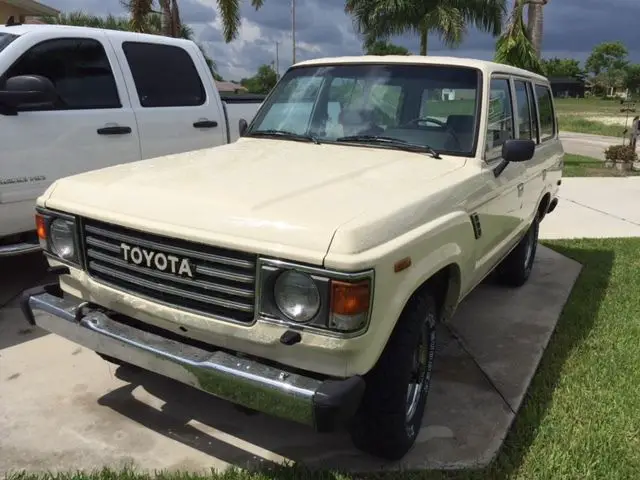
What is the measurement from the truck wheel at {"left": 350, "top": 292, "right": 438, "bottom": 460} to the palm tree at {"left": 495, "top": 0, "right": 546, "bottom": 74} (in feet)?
41.2

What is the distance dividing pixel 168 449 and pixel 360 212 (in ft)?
5.16

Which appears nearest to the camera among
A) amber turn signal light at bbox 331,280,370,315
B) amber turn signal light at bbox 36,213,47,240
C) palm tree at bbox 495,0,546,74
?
amber turn signal light at bbox 331,280,370,315

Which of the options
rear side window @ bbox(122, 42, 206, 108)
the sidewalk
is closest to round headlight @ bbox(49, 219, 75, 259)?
rear side window @ bbox(122, 42, 206, 108)

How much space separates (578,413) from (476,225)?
118cm

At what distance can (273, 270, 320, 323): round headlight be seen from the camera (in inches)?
96.0

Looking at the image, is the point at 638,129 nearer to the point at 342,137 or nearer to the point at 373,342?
the point at 342,137

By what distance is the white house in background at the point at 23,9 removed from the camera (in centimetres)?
1722

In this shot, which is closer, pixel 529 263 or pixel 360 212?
pixel 360 212

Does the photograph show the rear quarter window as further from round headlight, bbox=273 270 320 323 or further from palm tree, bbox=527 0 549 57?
palm tree, bbox=527 0 549 57

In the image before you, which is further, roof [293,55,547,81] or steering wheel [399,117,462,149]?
roof [293,55,547,81]

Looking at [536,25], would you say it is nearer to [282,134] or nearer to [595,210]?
[595,210]

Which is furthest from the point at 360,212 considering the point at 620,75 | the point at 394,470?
the point at 620,75

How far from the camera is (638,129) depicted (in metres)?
15.9

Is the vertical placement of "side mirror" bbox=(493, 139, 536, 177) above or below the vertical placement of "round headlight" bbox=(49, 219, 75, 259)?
above
